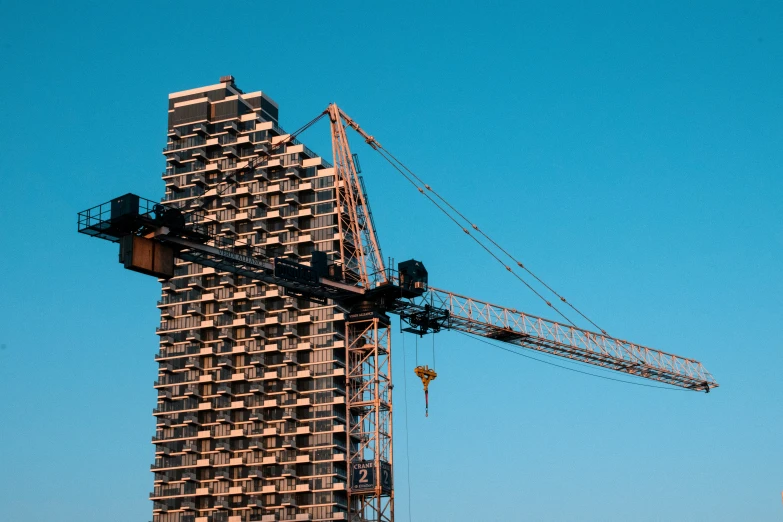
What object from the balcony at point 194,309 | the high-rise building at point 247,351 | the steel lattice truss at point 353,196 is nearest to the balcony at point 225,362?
the high-rise building at point 247,351

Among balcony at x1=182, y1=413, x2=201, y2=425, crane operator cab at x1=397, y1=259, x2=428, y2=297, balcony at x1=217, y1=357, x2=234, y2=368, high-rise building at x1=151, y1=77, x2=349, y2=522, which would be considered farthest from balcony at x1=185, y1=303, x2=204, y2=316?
crane operator cab at x1=397, y1=259, x2=428, y2=297

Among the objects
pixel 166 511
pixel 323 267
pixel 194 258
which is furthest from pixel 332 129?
pixel 166 511

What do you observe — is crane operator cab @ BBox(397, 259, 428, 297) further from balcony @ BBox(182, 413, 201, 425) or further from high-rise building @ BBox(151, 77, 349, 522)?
balcony @ BBox(182, 413, 201, 425)

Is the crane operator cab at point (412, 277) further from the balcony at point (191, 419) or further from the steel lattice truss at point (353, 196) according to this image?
the balcony at point (191, 419)

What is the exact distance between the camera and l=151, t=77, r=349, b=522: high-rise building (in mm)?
172500

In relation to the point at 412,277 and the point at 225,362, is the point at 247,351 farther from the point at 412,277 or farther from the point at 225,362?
the point at 412,277

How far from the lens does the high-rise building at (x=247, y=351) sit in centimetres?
17250

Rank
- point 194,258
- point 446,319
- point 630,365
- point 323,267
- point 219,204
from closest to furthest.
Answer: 1. point 194,258
2. point 323,267
3. point 446,319
4. point 630,365
5. point 219,204

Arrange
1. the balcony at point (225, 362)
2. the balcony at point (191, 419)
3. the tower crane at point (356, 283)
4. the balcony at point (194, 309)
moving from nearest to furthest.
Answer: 1. the tower crane at point (356, 283)
2. the balcony at point (191, 419)
3. the balcony at point (225, 362)
4. the balcony at point (194, 309)

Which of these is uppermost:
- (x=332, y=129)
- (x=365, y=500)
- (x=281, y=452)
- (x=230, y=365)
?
(x=332, y=129)

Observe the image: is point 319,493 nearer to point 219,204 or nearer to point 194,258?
point 219,204

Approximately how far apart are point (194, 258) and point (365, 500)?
3333 cm

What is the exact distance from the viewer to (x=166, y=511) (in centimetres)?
17575

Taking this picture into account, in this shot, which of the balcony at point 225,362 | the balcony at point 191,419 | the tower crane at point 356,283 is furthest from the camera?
the balcony at point 225,362
